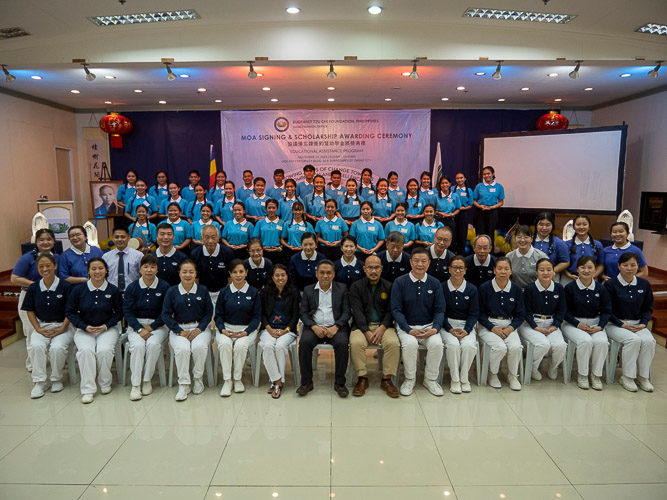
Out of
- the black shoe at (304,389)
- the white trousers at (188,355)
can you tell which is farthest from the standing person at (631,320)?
the white trousers at (188,355)

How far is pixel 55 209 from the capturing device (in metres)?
7.31

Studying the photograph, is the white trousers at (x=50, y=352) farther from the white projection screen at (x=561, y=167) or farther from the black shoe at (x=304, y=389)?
the white projection screen at (x=561, y=167)

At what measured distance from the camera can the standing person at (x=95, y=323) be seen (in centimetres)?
382

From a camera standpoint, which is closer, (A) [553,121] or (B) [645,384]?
(B) [645,384]

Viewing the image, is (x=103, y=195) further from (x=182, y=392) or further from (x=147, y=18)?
(x=182, y=392)

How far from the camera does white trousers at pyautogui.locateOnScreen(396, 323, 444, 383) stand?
386 centimetres

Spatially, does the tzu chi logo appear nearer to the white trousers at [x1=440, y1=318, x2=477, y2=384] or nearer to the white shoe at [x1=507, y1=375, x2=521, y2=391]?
the white trousers at [x1=440, y1=318, x2=477, y2=384]

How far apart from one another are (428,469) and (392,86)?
20.1ft

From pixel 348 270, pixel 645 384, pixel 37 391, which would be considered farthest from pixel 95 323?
pixel 645 384

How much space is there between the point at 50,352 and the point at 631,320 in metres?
5.33

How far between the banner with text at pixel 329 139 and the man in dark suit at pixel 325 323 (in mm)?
5200

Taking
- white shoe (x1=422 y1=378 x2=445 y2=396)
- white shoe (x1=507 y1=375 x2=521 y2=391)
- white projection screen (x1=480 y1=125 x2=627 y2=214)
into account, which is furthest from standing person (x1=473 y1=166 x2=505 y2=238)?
white shoe (x1=422 y1=378 x2=445 y2=396)

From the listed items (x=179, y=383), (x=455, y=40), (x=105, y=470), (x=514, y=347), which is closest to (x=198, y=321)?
(x=179, y=383)

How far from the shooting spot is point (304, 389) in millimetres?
3857
